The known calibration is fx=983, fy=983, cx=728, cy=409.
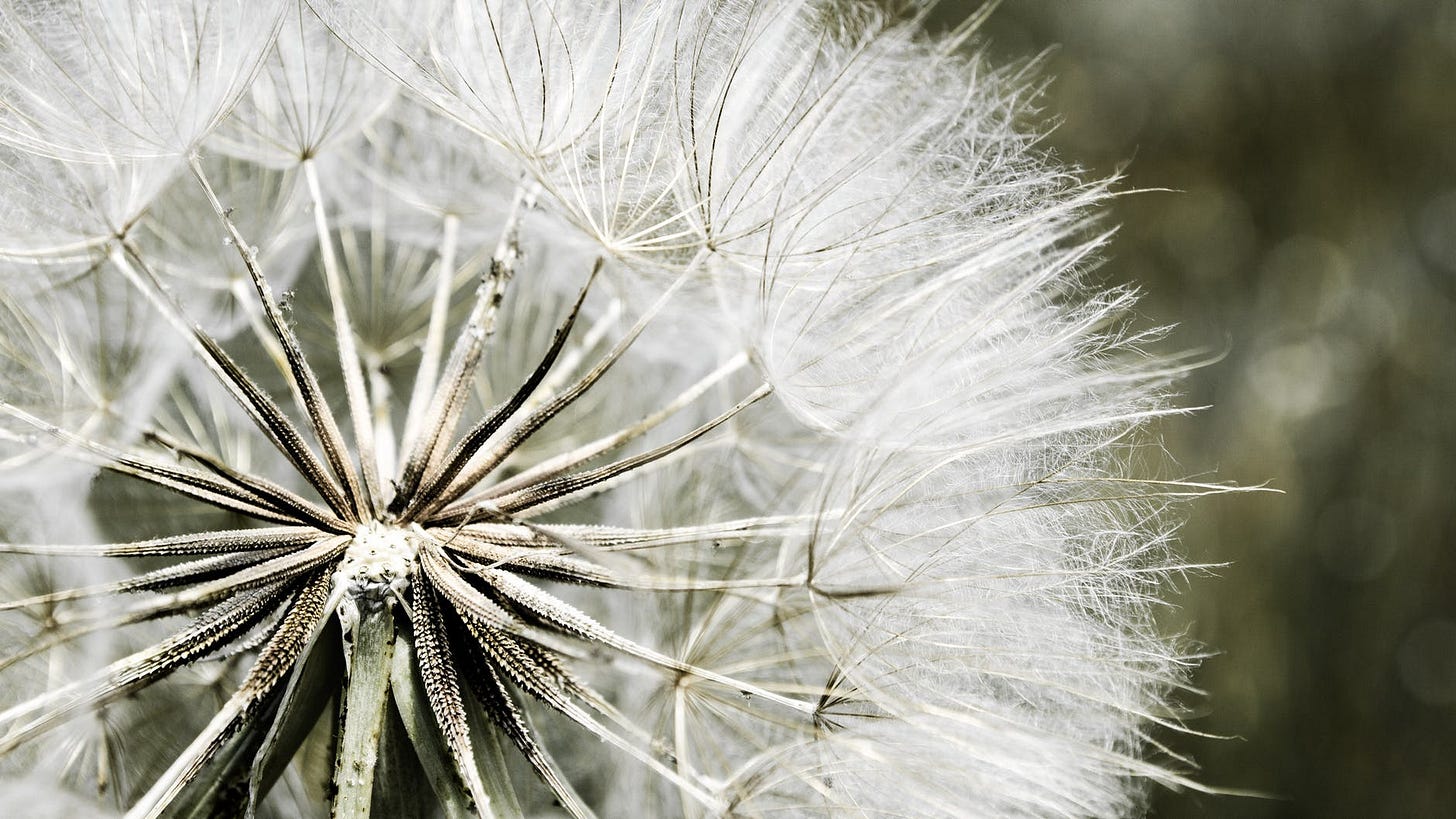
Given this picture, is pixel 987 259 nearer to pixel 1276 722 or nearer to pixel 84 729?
pixel 84 729

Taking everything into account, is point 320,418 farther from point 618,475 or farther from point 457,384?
point 618,475

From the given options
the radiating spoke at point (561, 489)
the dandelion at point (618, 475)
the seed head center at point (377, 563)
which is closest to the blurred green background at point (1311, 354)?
the dandelion at point (618, 475)

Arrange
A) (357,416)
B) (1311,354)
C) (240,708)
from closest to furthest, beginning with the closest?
1. (240,708)
2. (357,416)
3. (1311,354)

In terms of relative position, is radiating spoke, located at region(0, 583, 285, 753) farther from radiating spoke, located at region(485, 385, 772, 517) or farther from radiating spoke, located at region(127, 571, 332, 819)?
radiating spoke, located at region(485, 385, 772, 517)

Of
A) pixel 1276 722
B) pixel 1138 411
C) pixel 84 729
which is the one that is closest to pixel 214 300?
pixel 84 729

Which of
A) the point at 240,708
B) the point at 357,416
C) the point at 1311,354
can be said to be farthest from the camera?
the point at 1311,354

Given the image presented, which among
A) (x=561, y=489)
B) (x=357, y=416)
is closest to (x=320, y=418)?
(x=357, y=416)
